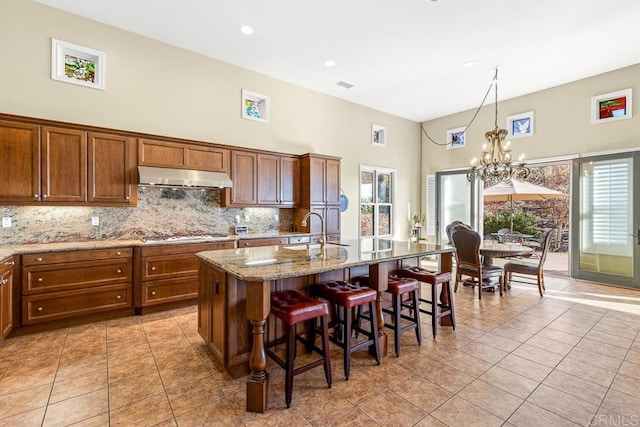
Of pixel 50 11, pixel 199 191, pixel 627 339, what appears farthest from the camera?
pixel 199 191

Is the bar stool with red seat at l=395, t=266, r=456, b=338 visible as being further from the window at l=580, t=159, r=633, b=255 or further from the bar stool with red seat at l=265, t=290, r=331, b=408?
the window at l=580, t=159, r=633, b=255

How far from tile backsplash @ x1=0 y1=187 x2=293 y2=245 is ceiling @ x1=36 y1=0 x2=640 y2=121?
232 cm

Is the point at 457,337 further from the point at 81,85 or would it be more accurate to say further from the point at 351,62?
the point at 81,85

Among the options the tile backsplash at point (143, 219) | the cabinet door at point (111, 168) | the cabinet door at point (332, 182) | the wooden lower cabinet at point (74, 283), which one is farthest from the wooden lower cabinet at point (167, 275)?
the cabinet door at point (332, 182)

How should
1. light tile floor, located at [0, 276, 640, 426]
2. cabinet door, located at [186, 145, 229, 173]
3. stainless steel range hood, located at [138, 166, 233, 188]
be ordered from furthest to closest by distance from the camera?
cabinet door, located at [186, 145, 229, 173] → stainless steel range hood, located at [138, 166, 233, 188] → light tile floor, located at [0, 276, 640, 426]

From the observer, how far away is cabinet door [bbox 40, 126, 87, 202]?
3.51 metres

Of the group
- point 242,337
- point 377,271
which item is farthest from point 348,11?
point 242,337

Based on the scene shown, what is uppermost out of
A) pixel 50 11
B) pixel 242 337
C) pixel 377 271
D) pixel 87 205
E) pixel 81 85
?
pixel 50 11

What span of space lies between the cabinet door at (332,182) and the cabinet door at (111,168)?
3168mm

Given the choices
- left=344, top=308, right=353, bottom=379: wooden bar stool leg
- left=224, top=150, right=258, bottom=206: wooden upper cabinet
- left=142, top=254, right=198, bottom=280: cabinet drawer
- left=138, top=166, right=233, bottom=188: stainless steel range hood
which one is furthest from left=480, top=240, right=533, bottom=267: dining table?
left=142, top=254, right=198, bottom=280: cabinet drawer

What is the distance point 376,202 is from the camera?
7480mm

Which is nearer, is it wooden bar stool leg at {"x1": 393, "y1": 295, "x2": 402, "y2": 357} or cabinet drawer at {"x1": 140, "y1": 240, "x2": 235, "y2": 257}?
wooden bar stool leg at {"x1": 393, "y1": 295, "x2": 402, "y2": 357}

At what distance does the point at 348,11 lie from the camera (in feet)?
12.4

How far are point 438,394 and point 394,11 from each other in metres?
4.17
